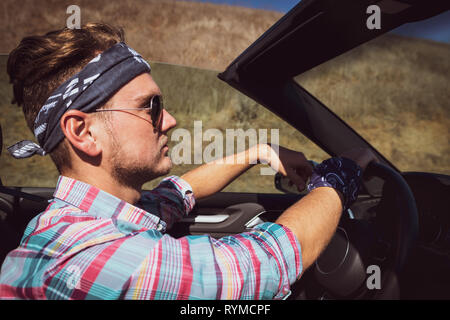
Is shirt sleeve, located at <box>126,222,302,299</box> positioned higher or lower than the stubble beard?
lower

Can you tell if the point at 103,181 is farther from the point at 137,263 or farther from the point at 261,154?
the point at 261,154

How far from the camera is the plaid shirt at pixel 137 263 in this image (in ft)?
3.63

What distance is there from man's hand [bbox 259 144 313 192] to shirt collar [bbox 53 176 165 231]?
0.95 m

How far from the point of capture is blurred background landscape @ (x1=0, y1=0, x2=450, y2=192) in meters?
2.29

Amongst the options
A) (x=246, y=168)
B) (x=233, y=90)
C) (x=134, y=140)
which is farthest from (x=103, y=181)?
(x=233, y=90)

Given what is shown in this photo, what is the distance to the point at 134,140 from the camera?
5.09 ft

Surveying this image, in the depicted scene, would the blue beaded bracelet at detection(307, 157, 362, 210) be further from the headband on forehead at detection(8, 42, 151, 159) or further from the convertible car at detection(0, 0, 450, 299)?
the headband on forehead at detection(8, 42, 151, 159)

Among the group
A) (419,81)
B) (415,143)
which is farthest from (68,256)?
(415,143)

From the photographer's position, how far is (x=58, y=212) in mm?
1351

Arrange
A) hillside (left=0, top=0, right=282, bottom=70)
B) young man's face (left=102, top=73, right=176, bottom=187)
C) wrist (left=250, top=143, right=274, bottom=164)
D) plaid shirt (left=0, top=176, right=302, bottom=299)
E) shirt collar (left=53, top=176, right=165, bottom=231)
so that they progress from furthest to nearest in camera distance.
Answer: hillside (left=0, top=0, right=282, bottom=70) < wrist (left=250, top=143, right=274, bottom=164) < young man's face (left=102, top=73, right=176, bottom=187) < shirt collar (left=53, top=176, right=165, bottom=231) < plaid shirt (left=0, top=176, right=302, bottom=299)

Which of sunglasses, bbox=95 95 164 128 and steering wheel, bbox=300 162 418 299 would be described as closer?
steering wheel, bbox=300 162 418 299

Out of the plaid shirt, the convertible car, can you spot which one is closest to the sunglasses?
the plaid shirt

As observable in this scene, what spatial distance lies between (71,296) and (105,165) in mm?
597

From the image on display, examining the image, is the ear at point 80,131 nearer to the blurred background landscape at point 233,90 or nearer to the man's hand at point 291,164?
the man's hand at point 291,164
